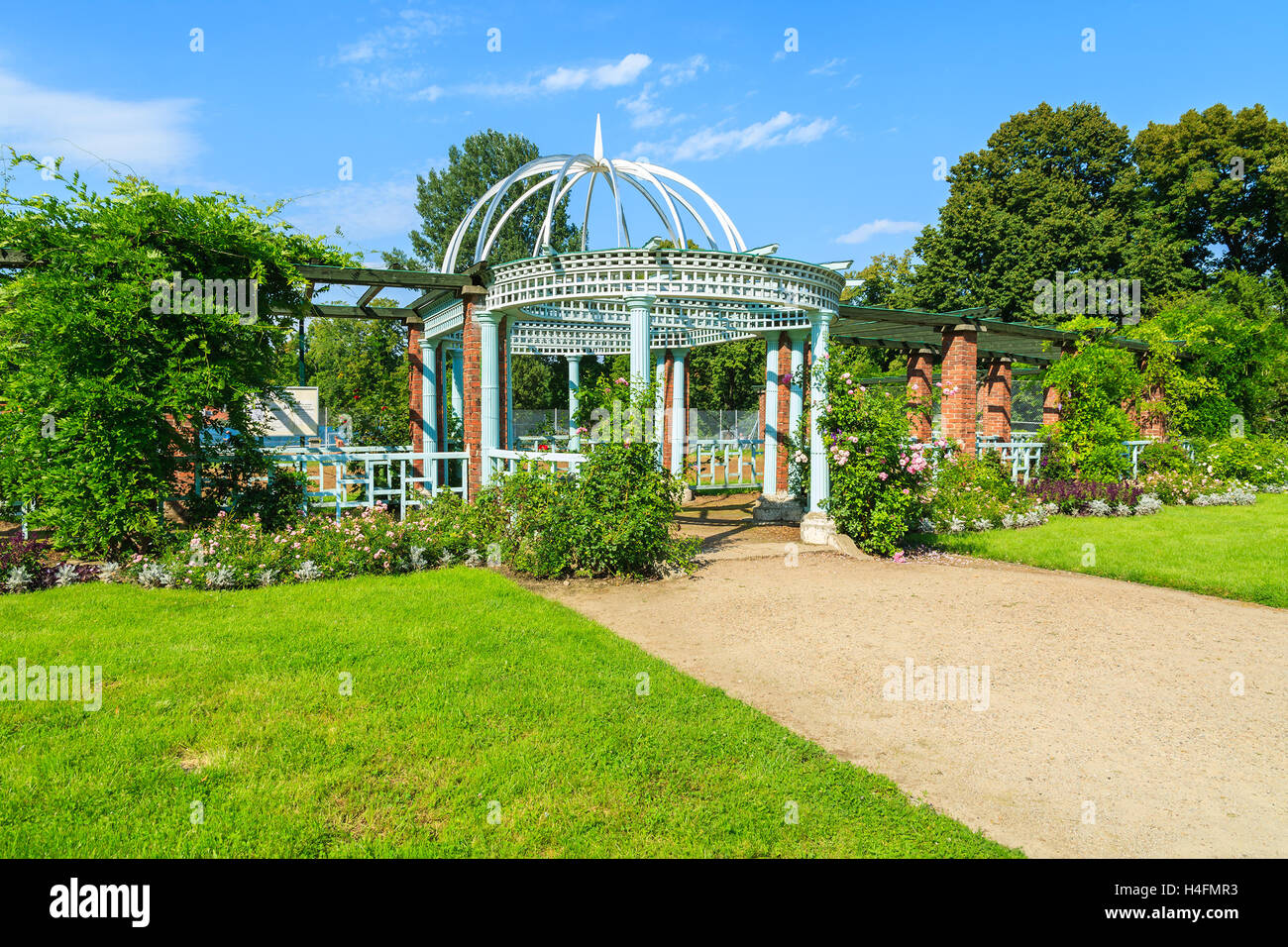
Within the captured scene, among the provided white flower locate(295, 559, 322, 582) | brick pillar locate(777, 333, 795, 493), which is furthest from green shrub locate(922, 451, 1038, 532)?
white flower locate(295, 559, 322, 582)

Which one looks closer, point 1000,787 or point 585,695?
point 1000,787

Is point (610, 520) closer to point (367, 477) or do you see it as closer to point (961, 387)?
point (367, 477)

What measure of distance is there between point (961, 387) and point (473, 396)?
9291 millimetres

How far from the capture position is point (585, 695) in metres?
4.52

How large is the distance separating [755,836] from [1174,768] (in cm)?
240

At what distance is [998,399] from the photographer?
1898 centimetres

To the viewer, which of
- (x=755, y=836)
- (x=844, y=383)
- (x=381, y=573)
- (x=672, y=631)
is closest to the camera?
(x=755, y=836)

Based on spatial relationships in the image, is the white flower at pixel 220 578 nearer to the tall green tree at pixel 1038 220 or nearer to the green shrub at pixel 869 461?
the green shrub at pixel 869 461

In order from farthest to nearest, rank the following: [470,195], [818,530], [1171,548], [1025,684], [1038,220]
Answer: [470,195]
[1038,220]
[1171,548]
[818,530]
[1025,684]

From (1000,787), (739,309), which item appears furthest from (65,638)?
(739,309)

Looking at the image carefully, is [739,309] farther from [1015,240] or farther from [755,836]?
[1015,240]

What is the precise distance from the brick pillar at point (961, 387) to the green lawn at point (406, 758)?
34.4ft

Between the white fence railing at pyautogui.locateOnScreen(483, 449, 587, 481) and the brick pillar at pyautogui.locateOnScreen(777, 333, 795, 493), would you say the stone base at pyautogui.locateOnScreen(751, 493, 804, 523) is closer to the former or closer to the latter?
the brick pillar at pyautogui.locateOnScreen(777, 333, 795, 493)

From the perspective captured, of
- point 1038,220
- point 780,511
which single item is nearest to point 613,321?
point 780,511
